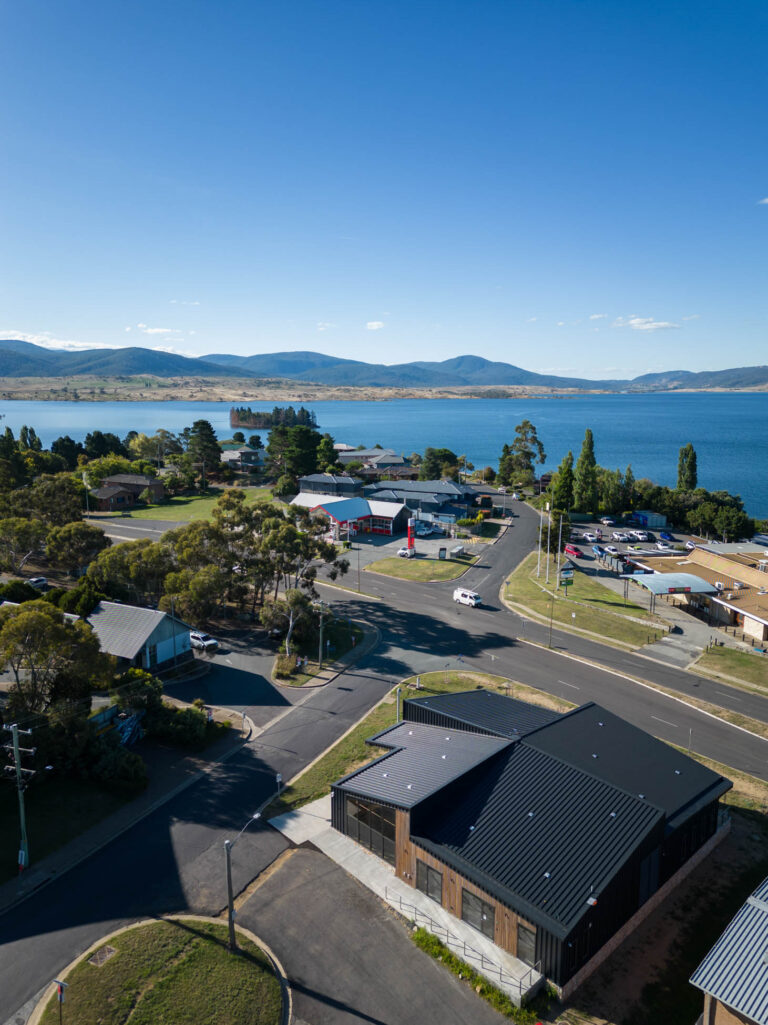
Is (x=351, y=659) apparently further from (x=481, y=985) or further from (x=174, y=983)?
(x=174, y=983)

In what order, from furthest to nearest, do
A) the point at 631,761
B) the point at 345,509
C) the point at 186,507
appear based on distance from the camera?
1. the point at 186,507
2. the point at 345,509
3. the point at 631,761

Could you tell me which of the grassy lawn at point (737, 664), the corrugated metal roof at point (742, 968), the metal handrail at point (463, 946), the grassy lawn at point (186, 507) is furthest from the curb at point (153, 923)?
the grassy lawn at point (186, 507)

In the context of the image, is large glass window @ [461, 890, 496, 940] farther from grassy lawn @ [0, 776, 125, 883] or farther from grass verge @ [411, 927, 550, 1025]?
grassy lawn @ [0, 776, 125, 883]

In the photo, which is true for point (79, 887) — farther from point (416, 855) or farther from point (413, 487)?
point (413, 487)

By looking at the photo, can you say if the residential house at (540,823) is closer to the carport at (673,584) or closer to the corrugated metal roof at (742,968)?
the corrugated metal roof at (742,968)

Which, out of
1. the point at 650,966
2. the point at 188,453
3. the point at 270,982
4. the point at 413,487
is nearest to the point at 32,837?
the point at 270,982

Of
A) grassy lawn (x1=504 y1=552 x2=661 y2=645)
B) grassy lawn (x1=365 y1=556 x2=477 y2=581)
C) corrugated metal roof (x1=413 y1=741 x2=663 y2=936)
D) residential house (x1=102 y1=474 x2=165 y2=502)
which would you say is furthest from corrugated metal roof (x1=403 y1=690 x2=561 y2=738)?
residential house (x1=102 y1=474 x2=165 y2=502)

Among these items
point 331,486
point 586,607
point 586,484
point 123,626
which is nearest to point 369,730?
point 123,626

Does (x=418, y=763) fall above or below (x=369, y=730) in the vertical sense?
above
